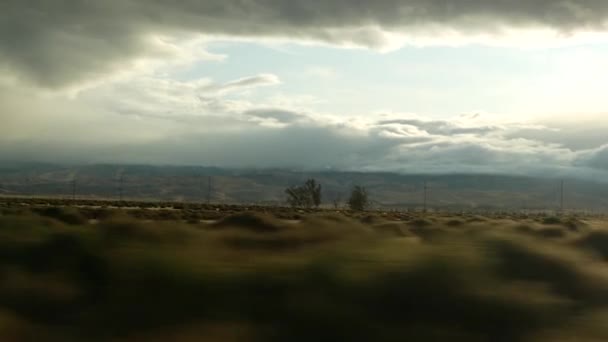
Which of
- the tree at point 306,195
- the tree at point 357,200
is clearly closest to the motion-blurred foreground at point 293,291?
the tree at point 357,200

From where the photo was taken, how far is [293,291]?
6629 millimetres

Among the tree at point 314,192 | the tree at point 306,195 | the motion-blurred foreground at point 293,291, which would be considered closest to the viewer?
the motion-blurred foreground at point 293,291

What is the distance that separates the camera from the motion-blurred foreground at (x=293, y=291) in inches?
244

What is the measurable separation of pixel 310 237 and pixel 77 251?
273 cm

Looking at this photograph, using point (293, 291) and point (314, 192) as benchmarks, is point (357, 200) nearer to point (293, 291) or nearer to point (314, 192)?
point (314, 192)

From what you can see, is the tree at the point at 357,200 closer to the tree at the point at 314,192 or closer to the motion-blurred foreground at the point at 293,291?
the tree at the point at 314,192

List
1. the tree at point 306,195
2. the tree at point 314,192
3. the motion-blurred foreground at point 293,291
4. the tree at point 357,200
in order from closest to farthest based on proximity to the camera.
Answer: the motion-blurred foreground at point 293,291, the tree at point 357,200, the tree at point 314,192, the tree at point 306,195

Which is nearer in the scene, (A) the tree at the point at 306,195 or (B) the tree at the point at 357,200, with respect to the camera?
(B) the tree at the point at 357,200

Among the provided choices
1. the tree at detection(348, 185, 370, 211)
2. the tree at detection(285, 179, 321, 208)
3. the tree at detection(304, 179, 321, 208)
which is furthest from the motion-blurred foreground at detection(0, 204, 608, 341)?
the tree at detection(285, 179, 321, 208)

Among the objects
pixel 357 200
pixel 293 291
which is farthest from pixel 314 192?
pixel 293 291

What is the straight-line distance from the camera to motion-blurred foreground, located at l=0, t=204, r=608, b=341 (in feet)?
20.3

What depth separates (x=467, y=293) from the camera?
6711 mm

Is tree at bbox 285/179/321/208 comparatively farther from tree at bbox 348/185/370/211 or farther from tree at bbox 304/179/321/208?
tree at bbox 348/185/370/211

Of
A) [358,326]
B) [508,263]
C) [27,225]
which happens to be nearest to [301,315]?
[358,326]
